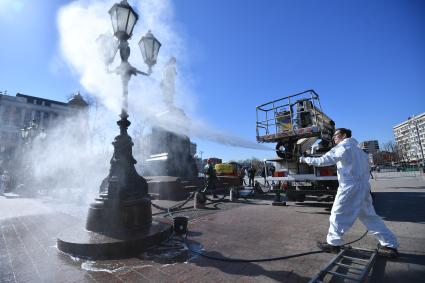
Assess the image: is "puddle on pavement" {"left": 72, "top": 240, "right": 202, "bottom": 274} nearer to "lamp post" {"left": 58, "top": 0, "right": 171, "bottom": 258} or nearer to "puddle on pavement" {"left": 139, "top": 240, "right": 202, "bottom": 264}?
"puddle on pavement" {"left": 139, "top": 240, "right": 202, "bottom": 264}

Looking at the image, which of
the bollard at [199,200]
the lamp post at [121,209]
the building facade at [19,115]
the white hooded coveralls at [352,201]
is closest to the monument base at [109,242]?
the lamp post at [121,209]

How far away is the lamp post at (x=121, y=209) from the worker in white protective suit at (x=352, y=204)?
2.95 meters

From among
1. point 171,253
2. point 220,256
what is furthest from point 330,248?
point 171,253

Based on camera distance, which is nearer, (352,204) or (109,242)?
(352,204)

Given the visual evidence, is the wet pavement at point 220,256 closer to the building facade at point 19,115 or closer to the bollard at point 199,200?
the bollard at point 199,200

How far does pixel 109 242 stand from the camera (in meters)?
3.61

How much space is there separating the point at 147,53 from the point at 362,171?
15.9 feet

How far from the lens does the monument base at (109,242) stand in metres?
3.57

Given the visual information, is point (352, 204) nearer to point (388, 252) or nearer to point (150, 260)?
point (388, 252)

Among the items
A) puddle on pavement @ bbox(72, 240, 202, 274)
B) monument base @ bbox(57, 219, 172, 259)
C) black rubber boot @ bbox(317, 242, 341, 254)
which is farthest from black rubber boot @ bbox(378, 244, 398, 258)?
monument base @ bbox(57, 219, 172, 259)

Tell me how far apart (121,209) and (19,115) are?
66441mm

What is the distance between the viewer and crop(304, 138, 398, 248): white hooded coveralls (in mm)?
3314

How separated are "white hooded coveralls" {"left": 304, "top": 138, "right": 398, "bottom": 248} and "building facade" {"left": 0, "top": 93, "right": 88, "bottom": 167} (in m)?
51.7

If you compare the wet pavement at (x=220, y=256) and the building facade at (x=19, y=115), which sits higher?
the building facade at (x=19, y=115)
